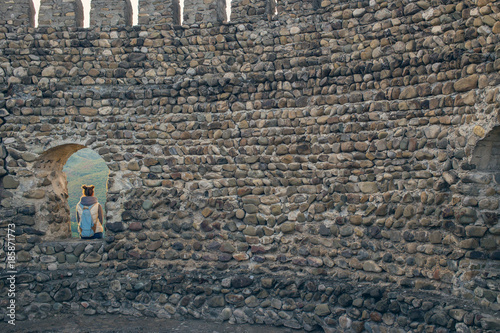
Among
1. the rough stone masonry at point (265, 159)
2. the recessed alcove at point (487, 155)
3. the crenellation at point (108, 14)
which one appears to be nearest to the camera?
the recessed alcove at point (487, 155)

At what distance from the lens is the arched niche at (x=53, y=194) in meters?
5.77

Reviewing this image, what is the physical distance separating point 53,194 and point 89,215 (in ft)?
1.89

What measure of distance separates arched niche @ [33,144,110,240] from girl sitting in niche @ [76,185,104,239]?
0.24 metres

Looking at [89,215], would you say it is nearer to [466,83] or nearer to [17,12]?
[17,12]

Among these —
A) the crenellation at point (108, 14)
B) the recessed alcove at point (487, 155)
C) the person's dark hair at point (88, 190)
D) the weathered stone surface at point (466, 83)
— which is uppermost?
the crenellation at point (108, 14)

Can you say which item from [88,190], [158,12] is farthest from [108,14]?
[88,190]

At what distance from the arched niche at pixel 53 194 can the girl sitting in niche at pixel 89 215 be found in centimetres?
24

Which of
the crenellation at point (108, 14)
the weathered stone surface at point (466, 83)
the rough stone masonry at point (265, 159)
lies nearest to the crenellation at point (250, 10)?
the rough stone masonry at point (265, 159)

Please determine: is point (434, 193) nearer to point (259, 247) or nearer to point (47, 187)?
point (259, 247)

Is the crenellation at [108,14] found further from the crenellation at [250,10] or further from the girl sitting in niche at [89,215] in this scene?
the girl sitting in niche at [89,215]

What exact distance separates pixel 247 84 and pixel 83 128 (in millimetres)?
2333

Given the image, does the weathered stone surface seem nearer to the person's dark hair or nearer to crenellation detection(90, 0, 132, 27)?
crenellation detection(90, 0, 132, 27)

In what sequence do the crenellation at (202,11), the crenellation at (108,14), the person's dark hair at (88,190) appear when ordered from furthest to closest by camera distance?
the person's dark hair at (88,190) → the crenellation at (108,14) → the crenellation at (202,11)

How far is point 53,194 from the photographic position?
591 centimetres
